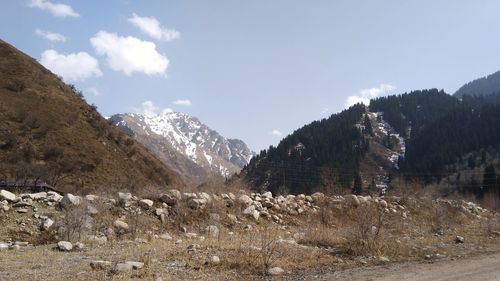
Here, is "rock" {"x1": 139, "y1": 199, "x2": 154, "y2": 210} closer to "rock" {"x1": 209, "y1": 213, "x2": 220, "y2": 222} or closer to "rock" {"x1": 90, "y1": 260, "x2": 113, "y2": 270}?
"rock" {"x1": 209, "y1": 213, "x2": 220, "y2": 222}

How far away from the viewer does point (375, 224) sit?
14.9 metres

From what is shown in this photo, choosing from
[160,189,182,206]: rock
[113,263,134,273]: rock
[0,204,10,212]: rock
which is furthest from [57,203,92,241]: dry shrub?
[113,263,134,273]: rock

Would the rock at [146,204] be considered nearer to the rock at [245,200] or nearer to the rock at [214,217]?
the rock at [214,217]

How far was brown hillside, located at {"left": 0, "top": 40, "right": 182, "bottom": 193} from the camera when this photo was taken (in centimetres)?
4925

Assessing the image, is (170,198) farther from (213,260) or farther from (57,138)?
(57,138)

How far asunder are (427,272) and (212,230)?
25.9 feet

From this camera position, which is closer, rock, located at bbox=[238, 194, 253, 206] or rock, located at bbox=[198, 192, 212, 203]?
rock, located at bbox=[198, 192, 212, 203]

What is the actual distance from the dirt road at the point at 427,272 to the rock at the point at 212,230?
6287mm

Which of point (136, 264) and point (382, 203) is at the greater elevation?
point (382, 203)

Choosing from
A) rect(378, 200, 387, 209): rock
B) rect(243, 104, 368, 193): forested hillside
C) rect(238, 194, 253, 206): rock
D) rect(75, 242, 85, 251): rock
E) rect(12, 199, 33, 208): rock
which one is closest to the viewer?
rect(75, 242, 85, 251): rock

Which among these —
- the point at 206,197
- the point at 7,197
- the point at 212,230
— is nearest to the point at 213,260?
the point at 212,230

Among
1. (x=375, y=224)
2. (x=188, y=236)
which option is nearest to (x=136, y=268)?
(x=188, y=236)

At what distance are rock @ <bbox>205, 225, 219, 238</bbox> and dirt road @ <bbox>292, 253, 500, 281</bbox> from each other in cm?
629

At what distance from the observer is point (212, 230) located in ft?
52.0
